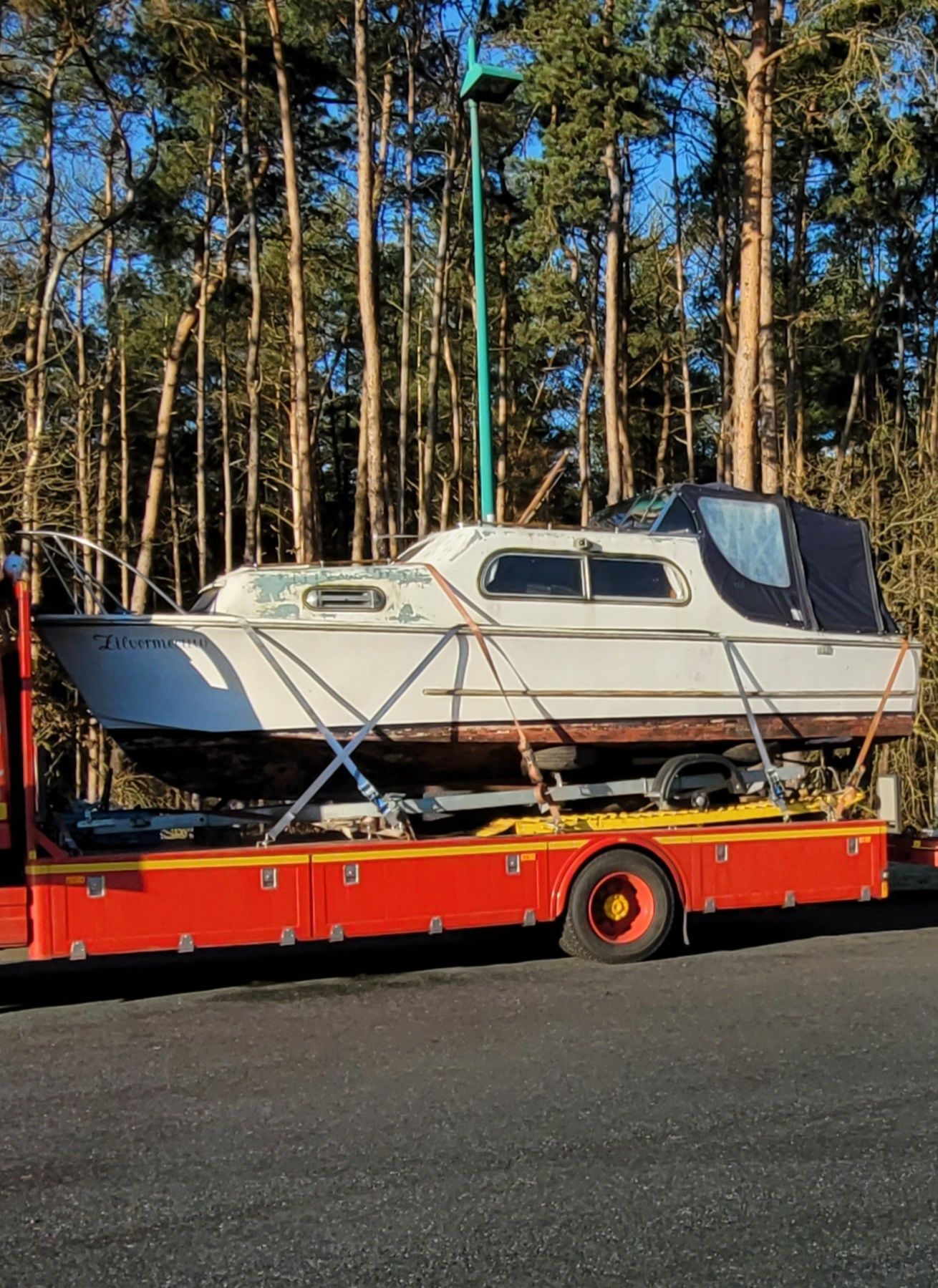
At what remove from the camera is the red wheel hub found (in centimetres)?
1003

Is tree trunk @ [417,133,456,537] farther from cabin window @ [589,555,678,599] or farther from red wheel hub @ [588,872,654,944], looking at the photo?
red wheel hub @ [588,872,654,944]

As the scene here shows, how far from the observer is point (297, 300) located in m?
20.9

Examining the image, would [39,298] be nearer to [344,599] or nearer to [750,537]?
[344,599]

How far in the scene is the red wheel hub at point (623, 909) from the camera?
10031 mm

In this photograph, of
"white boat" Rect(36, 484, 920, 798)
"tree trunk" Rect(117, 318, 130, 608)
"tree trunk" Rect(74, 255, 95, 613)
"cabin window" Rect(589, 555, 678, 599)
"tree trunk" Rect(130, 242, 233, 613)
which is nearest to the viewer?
"white boat" Rect(36, 484, 920, 798)

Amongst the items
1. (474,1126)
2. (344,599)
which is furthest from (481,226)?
(474,1126)

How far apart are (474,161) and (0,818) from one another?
8.19 metres

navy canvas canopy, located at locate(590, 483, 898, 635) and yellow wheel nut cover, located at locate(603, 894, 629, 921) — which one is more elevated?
navy canvas canopy, located at locate(590, 483, 898, 635)

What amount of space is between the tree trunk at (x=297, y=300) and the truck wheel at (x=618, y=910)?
38.7 feet

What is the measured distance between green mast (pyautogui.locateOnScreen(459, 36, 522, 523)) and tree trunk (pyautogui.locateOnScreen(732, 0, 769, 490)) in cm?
475

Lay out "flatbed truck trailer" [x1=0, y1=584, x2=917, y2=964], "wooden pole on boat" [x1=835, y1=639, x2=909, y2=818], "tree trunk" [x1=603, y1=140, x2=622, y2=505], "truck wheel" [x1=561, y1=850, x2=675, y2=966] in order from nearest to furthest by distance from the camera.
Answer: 1. "flatbed truck trailer" [x1=0, y1=584, x2=917, y2=964]
2. "truck wheel" [x1=561, y1=850, x2=675, y2=966]
3. "wooden pole on boat" [x1=835, y1=639, x2=909, y2=818]
4. "tree trunk" [x1=603, y1=140, x2=622, y2=505]

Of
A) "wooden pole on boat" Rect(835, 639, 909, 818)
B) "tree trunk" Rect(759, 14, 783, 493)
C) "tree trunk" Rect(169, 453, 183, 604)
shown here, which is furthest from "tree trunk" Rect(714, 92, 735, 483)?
"wooden pole on boat" Rect(835, 639, 909, 818)

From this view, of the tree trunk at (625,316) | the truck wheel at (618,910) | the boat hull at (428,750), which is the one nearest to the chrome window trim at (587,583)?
the boat hull at (428,750)

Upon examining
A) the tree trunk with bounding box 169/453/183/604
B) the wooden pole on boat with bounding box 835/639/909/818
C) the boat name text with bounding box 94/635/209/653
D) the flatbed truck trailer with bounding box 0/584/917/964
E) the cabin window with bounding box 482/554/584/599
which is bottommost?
the flatbed truck trailer with bounding box 0/584/917/964
